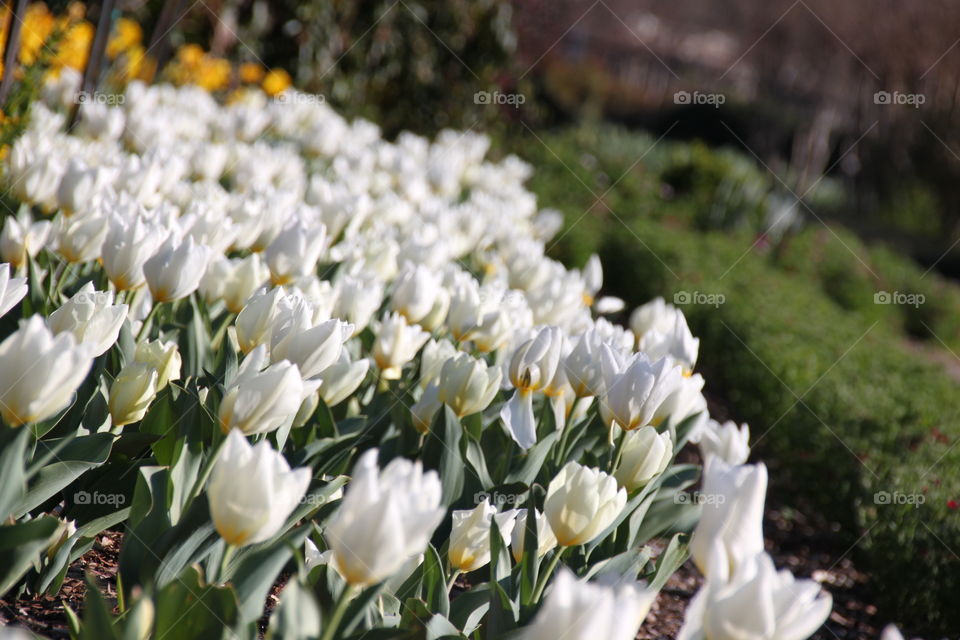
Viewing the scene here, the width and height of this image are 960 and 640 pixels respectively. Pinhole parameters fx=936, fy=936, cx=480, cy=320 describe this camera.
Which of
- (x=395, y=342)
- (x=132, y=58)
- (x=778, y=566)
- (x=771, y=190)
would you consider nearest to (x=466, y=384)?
(x=395, y=342)

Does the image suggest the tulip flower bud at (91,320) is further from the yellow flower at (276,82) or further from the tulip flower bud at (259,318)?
the yellow flower at (276,82)

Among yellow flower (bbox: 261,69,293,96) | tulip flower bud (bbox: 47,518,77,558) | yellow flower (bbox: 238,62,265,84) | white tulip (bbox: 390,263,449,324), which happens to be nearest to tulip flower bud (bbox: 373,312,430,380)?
white tulip (bbox: 390,263,449,324)

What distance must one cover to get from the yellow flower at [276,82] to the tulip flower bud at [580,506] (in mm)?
6725

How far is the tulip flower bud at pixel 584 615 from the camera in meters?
0.96

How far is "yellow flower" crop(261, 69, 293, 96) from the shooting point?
26.1ft

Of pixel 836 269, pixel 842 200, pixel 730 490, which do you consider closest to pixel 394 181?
pixel 730 490

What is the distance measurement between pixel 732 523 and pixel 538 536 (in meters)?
0.43

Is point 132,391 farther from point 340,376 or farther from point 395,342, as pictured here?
point 395,342

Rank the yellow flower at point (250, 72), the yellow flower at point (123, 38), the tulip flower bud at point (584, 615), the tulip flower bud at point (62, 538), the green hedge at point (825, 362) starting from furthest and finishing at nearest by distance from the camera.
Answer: the yellow flower at point (250, 72)
the yellow flower at point (123, 38)
the green hedge at point (825, 362)
the tulip flower bud at point (62, 538)
the tulip flower bud at point (584, 615)

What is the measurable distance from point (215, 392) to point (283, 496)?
59cm

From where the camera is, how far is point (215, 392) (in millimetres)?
1645

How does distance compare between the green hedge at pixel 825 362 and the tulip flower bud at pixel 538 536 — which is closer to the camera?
the tulip flower bud at pixel 538 536

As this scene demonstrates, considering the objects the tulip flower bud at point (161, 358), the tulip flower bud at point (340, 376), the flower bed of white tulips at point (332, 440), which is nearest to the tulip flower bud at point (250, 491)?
the flower bed of white tulips at point (332, 440)

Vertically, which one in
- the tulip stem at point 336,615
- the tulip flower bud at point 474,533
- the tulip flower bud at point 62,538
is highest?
the tulip stem at point 336,615
